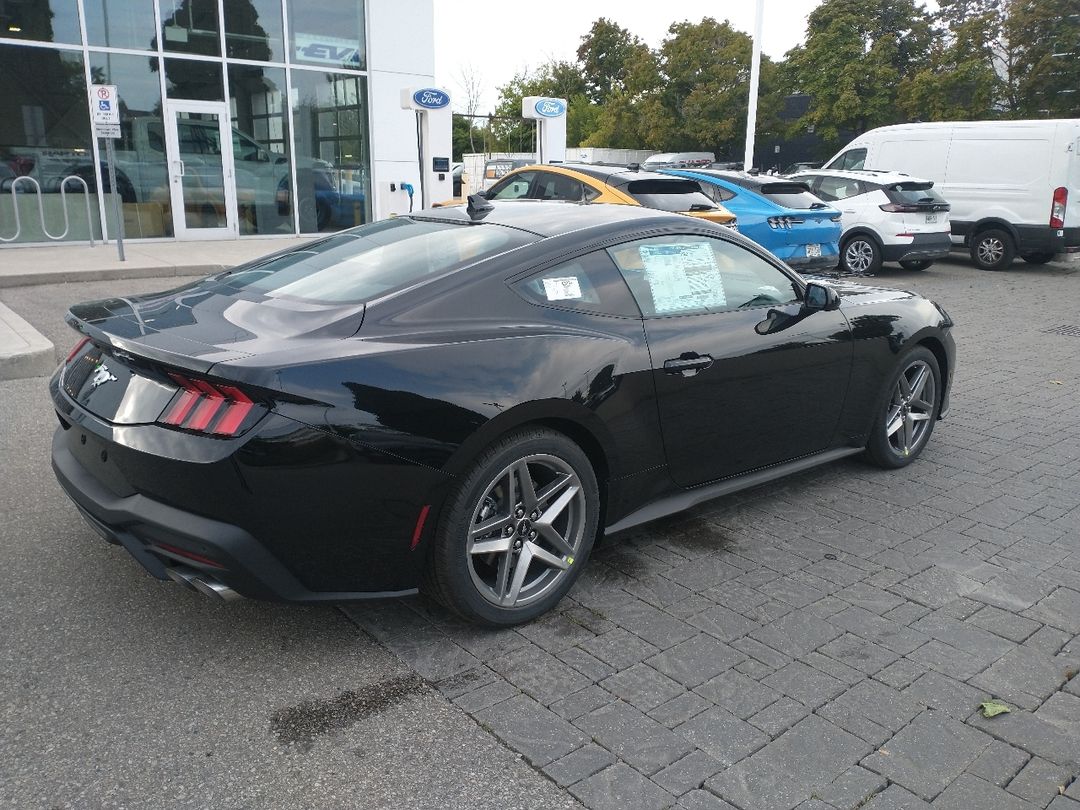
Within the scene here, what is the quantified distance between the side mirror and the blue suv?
7223 millimetres

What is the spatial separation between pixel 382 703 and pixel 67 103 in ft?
50.3

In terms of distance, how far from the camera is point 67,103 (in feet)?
49.5

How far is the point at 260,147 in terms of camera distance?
1711 cm

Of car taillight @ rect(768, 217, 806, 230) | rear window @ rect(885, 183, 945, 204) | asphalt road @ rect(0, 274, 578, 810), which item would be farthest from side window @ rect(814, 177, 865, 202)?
asphalt road @ rect(0, 274, 578, 810)

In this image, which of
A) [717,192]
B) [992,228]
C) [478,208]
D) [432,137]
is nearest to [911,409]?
[478,208]

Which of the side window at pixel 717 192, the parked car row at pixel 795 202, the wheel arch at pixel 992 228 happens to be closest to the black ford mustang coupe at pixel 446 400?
the parked car row at pixel 795 202

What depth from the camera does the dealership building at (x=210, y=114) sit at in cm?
1490

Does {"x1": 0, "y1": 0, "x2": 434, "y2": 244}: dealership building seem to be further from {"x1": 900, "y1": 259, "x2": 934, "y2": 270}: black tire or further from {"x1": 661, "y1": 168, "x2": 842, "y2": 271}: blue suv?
{"x1": 900, "y1": 259, "x2": 934, "y2": 270}: black tire

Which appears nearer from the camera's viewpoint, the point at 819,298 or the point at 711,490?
the point at 711,490

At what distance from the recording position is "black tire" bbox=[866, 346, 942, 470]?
5.06 meters

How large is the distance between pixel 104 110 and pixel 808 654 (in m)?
12.0

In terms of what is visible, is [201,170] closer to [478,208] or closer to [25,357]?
[25,357]

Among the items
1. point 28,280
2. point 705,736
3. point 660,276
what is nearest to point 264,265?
point 660,276

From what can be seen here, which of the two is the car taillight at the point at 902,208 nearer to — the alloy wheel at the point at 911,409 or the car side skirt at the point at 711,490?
the alloy wheel at the point at 911,409
